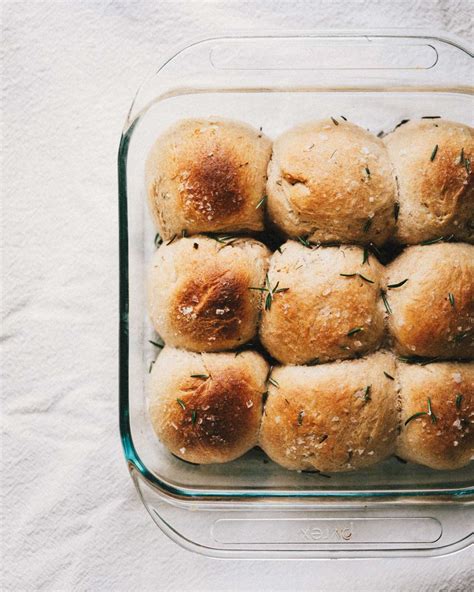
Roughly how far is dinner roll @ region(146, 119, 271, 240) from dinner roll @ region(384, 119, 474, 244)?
0.30 metres

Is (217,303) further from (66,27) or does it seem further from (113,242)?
(66,27)

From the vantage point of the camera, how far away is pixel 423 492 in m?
1.56

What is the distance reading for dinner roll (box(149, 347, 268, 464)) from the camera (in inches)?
56.4

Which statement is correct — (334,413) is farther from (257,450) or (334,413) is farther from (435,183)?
(435,183)

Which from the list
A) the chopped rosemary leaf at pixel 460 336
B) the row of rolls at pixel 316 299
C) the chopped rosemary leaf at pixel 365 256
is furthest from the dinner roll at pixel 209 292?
the chopped rosemary leaf at pixel 460 336

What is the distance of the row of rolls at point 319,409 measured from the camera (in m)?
1.41

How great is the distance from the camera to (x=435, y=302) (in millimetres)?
1382

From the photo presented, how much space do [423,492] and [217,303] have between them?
2.15 feet

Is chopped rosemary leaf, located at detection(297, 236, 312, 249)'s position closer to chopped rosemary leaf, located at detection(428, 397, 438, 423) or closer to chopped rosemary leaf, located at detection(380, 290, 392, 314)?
chopped rosemary leaf, located at detection(380, 290, 392, 314)

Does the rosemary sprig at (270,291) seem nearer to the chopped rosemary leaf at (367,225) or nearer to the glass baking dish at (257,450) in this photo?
the chopped rosemary leaf at (367,225)

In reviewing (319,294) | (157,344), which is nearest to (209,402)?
A: (157,344)

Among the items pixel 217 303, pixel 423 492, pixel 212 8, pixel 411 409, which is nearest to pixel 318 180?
pixel 217 303

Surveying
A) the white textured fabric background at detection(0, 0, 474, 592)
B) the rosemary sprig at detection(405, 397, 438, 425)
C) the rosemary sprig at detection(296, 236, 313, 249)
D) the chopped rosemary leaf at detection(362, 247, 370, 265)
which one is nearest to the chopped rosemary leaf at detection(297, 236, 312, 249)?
the rosemary sprig at detection(296, 236, 313, 249)

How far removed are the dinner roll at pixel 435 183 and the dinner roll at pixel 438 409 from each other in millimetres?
285
